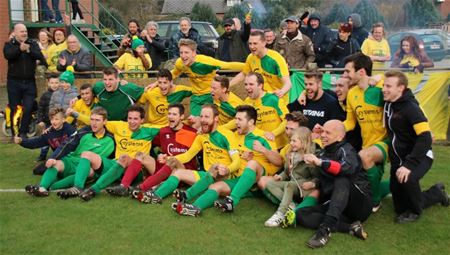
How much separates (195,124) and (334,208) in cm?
260

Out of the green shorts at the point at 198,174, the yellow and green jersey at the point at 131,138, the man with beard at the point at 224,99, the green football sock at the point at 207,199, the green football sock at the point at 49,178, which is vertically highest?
the man with beard at the point at 224,99

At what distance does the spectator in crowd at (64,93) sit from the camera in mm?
8430

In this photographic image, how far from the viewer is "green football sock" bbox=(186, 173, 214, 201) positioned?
5.75 metres

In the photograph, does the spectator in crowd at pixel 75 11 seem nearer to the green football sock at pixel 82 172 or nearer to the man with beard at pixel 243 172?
the green football sock at pixel 82 172

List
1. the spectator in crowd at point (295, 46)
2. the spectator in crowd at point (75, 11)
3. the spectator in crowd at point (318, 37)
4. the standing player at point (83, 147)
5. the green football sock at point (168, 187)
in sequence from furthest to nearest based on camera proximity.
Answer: the spectator in crowd at point (75, 11), the spectator in crowd at point (318, 37), the spectator in crowd at point (295, 46), the standing player at point (83, 147), the green football sock at point (168, 187)

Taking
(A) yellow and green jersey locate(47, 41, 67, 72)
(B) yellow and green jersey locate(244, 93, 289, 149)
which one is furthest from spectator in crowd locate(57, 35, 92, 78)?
(B) yellow and green jersey locate(244, 93, 289, 149)

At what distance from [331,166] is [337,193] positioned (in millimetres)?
260

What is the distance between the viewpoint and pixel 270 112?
21.1 ft

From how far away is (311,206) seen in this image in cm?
514

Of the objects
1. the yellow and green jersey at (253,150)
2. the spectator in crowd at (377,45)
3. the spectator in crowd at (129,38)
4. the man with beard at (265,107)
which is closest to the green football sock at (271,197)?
the yellow and green jersey at (253,150)

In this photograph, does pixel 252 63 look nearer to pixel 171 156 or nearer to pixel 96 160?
pixel 171 156

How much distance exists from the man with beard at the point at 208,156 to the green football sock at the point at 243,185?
0.27 metres

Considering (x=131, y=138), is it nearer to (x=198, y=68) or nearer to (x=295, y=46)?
(x=198, y=68)

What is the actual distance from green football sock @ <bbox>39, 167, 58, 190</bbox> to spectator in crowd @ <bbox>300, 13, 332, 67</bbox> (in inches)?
209
